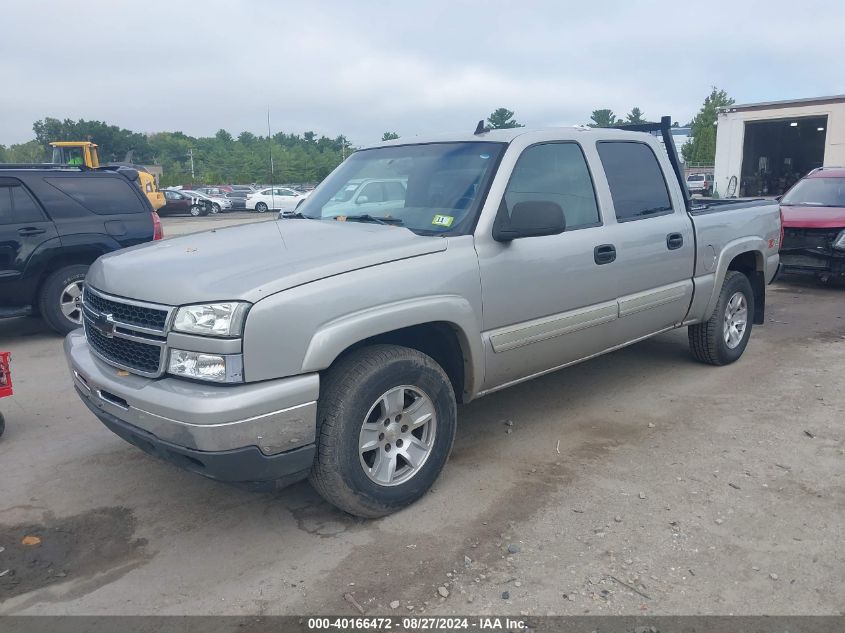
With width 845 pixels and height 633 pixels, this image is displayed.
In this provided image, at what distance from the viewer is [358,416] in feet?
10.7

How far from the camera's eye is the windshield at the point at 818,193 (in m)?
10.6

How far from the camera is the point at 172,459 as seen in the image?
3.11 meters

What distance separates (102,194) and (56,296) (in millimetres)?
1299

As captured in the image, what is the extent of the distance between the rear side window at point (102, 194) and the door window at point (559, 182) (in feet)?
18.4

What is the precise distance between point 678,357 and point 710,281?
1.09m

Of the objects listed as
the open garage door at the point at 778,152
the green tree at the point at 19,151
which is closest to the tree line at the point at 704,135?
the open garage door at the point at 778,152

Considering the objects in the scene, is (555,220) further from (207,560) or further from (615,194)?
(207,560)

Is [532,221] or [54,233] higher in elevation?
[532,221]

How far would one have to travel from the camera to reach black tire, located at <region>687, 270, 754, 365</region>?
229 inches

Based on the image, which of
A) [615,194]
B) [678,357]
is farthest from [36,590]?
[678,357]

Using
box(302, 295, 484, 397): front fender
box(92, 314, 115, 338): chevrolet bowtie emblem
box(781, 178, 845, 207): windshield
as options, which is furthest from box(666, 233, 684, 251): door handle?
box(781, 178, 845, 207): windshield

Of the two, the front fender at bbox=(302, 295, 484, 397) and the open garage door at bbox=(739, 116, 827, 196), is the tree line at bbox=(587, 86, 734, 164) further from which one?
the front fender at bbox=(302, 295, 484, 397)

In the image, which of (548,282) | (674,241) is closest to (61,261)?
(548,282)

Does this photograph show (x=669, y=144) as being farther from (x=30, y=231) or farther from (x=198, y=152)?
(x=198, y=152)
